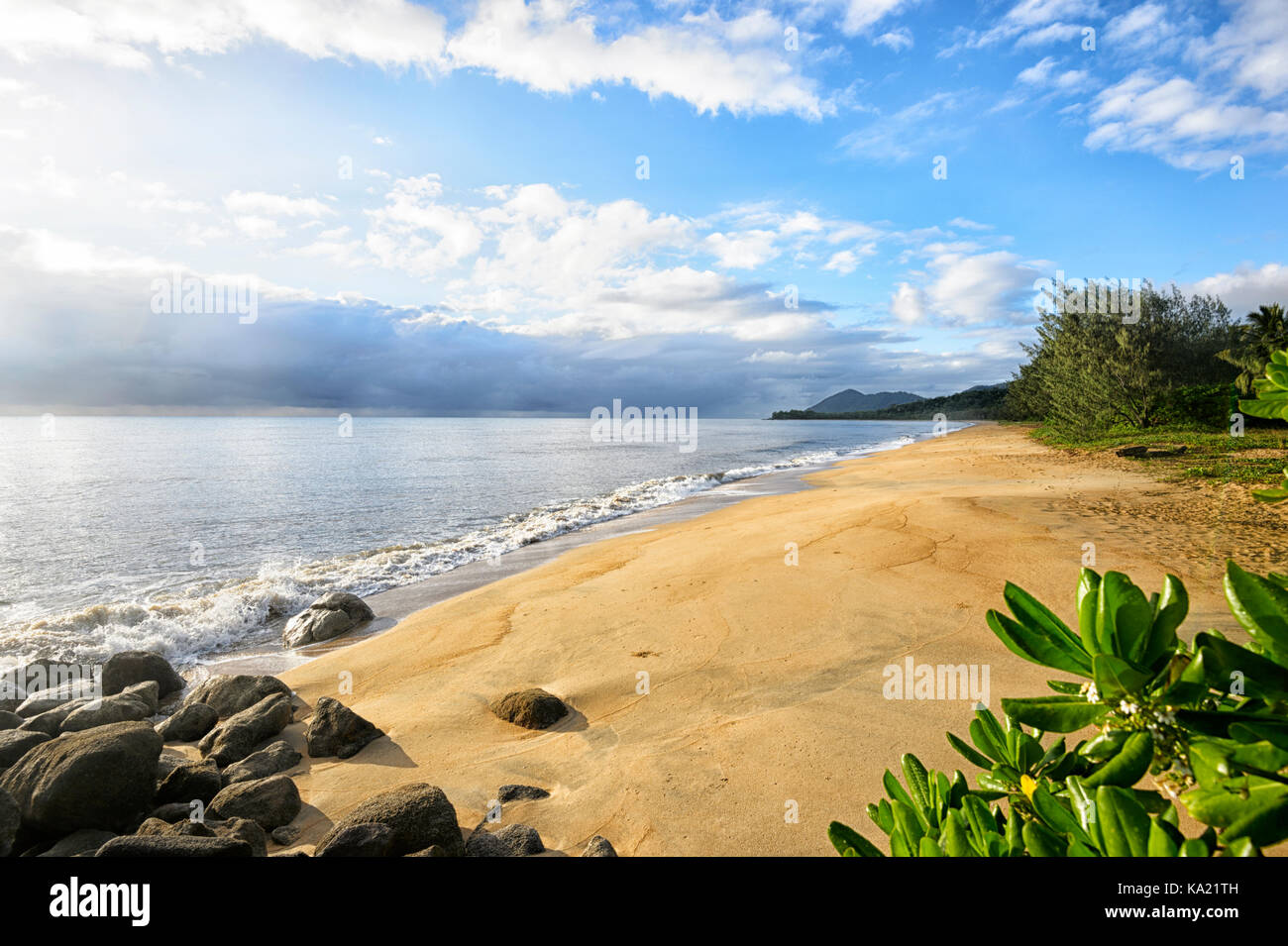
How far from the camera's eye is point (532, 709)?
20.0 ft

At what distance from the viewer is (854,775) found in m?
4.65

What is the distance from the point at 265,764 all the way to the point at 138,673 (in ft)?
14.6

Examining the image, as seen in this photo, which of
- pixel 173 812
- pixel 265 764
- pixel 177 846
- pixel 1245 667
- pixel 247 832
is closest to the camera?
pixel 1245 667

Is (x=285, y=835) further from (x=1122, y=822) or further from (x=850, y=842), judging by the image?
(x=1122, y=822)

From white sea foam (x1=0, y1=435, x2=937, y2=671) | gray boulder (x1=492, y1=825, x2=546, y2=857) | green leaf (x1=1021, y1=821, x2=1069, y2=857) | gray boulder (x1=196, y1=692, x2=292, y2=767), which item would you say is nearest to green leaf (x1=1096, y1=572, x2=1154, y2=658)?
green leaf (x1=1021, y1=821, x2=1069, y2=857)

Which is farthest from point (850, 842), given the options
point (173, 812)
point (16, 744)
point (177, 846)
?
point (16, 744)

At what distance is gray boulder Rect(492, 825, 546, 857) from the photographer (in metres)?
3.90

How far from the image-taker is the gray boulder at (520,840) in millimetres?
3904

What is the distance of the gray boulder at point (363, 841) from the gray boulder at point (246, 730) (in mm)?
3265

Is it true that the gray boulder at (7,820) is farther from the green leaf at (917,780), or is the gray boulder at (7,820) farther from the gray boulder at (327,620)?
the green leaf at (917,780)

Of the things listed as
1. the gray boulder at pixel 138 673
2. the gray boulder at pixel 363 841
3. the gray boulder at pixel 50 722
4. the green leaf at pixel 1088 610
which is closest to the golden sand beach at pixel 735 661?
the gray boulder at pixel 363 841
